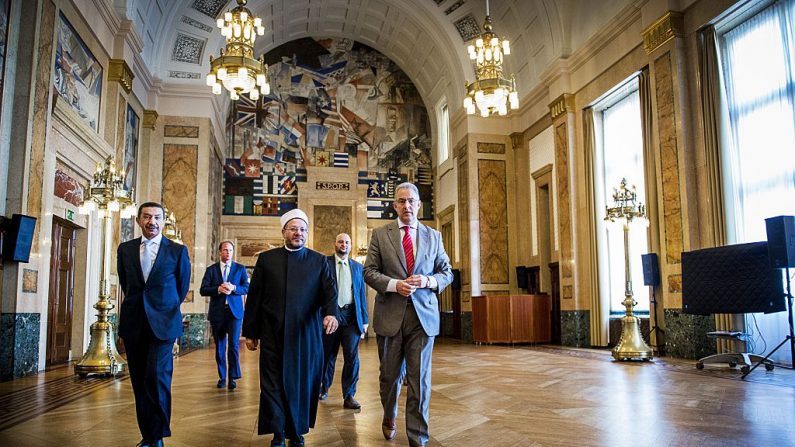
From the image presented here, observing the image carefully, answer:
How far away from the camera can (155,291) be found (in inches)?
154

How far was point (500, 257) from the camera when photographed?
1744cm

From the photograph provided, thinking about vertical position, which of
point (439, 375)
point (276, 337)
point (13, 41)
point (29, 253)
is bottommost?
point (439, 375)

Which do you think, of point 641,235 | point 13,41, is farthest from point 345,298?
point 641,235

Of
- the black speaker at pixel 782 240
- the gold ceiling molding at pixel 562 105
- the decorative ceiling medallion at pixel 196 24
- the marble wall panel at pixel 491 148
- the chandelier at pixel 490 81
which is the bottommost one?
the black speaker at pixel 782 240

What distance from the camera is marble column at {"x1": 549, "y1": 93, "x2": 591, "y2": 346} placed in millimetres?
13703

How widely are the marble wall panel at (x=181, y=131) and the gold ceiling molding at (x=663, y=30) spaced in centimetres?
1065

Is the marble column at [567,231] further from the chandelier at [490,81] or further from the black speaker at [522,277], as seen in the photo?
the chandelier at [490,81]

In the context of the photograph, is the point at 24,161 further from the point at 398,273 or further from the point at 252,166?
the point at 252,166

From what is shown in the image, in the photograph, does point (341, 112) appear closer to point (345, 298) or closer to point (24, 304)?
point (24, 304)

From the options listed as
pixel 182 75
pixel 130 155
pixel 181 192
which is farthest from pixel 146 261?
pixel 182 75

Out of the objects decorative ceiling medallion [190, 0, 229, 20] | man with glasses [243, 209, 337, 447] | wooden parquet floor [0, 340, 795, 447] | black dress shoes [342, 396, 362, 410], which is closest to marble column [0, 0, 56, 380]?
wooden parquet floor [0, 340, 795, 447]

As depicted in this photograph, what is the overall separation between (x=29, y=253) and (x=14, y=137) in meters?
1.51

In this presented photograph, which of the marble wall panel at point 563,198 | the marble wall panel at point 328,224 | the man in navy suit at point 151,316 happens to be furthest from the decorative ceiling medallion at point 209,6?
the man in navy suit at point 151,316

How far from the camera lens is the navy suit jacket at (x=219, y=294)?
6.68 meters
